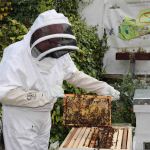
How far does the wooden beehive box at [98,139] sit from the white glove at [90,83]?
0.37 metres

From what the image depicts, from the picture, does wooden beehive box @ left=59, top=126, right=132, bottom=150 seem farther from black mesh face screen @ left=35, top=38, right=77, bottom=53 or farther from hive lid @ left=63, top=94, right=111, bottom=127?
black mesh face screen @ left=35, top=38, right=77, bottom=53

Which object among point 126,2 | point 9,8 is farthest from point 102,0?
point 9,8

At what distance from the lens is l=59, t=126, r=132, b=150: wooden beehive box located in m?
3.88

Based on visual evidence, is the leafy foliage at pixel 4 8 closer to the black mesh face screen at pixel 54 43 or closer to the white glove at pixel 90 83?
the white glove at pixel 90 83

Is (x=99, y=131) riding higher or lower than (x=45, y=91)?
lower

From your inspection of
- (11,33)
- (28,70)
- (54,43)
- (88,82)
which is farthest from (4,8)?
(54,43)

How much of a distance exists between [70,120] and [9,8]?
4331mm

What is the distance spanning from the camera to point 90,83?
465cm

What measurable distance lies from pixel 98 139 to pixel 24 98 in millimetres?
757

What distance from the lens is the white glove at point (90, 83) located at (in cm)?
462

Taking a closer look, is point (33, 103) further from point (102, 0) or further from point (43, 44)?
point (102, 0)

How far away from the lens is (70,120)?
467 cm

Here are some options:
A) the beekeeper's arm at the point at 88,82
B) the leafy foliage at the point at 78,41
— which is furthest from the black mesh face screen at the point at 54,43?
the leafy foliage at the point at 78,41

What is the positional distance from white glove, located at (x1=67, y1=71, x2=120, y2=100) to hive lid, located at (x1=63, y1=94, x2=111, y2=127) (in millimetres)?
94
